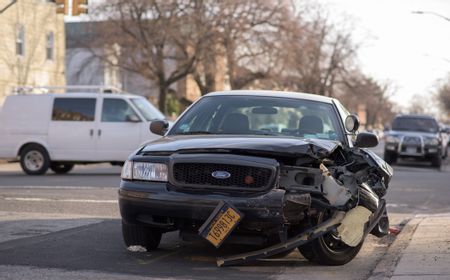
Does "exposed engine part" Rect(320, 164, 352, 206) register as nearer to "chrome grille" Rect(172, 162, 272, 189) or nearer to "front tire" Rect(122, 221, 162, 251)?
"chrome grille" Rect(172, 162, 272, 189)

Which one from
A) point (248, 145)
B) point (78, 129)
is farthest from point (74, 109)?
point (248, 145)

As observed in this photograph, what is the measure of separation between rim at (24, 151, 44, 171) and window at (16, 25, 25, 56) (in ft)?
51.9

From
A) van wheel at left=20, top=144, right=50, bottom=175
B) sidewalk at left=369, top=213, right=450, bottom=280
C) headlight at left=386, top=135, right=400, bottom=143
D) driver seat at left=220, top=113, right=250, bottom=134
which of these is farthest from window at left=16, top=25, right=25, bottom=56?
driver seat at left=220, top=113, right=250, bottom=134

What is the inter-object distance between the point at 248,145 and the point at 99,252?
195cm

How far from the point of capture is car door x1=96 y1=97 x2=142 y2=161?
16.6 metres

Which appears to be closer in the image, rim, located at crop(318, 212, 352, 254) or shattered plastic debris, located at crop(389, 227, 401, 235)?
rim, located at crop(318, 212, 352, 254)

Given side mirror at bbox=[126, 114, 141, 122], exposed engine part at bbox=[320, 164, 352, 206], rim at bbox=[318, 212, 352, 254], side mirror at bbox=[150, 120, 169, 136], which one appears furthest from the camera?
side mirror at bbox=[126, 114, 141, 122]

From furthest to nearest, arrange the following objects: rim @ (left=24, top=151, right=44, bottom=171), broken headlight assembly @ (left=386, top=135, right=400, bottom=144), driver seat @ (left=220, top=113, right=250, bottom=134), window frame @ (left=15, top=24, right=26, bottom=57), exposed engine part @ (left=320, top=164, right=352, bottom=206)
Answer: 1. window frame @ (left=15, top=24, right=26, bottom=57)
2. broken headlight assembly @ (left=386, top=135, right=400, bottom=144)
3. rim @ (left=24, top=151, right=44, bottom=171)
4. driver seat @ (left=220, top=113, right=250, bottom=134)
5. exposed engine part @ (left=320, top=164, right=352, bottom=206)

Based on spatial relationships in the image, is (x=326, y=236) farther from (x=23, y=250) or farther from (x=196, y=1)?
(x=196, y=1)

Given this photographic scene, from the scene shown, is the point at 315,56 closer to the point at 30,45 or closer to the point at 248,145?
the point at 30,45

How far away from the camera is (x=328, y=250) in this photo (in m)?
6.13

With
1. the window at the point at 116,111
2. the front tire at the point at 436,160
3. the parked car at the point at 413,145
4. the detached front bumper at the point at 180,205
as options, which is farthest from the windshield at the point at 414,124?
the detached front bumper at the point at 180,205

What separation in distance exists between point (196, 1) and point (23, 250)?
31401 millimetres

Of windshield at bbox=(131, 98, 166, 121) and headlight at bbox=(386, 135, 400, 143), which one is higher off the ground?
windshield at bbox=(131, 98, 166, 121)
